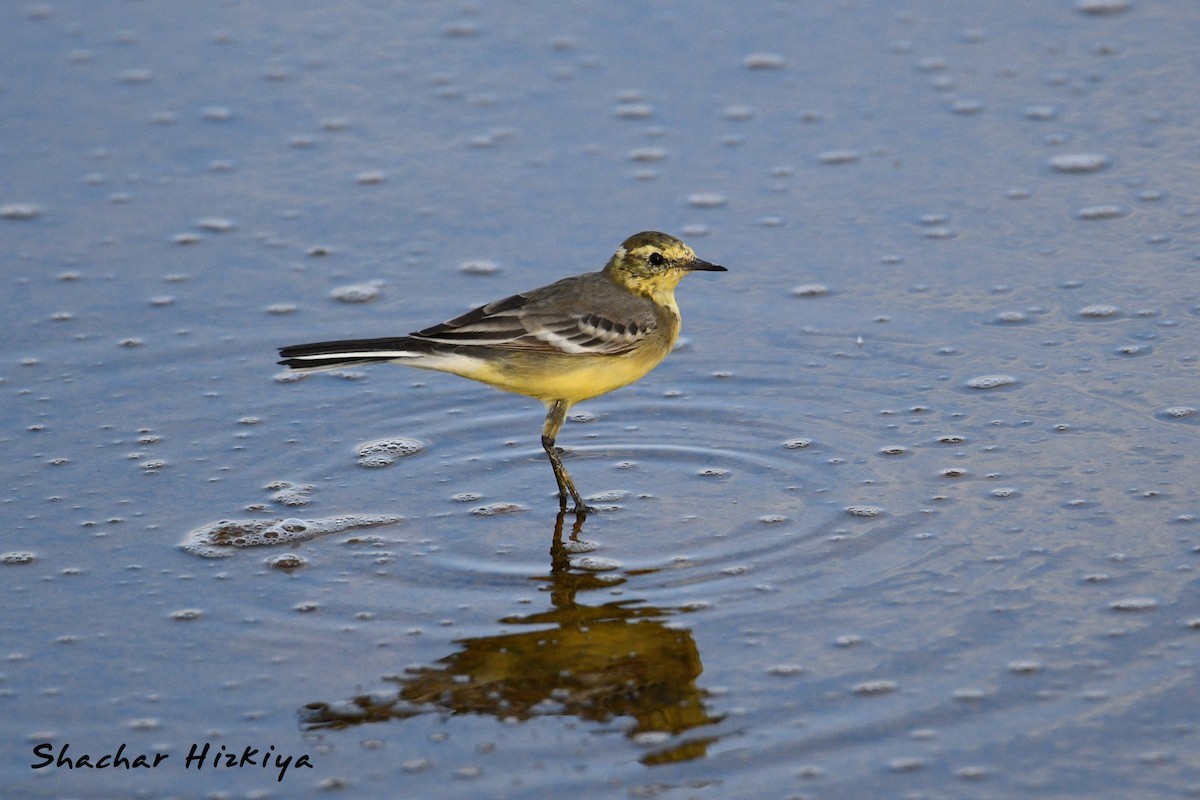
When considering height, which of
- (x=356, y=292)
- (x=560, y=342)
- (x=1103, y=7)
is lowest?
(x=356, y=292)

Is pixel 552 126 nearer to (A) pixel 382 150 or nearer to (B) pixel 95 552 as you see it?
(A) pixel 382 150

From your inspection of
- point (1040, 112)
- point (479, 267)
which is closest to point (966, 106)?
point (1040, 112)

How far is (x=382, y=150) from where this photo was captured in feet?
34.1

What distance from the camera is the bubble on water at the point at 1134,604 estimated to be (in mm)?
5945

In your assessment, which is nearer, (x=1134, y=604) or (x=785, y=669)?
(x=785, y=669)

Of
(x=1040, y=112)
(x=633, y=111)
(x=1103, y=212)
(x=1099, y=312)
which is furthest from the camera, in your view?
(x=633, y=111)

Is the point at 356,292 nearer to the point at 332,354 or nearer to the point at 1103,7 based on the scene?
the point at 332,354

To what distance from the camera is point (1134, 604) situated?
597cm

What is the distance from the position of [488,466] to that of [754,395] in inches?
53.6

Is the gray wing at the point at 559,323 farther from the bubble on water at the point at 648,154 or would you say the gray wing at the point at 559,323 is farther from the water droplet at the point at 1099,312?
the bubble on water at the point at 648,154

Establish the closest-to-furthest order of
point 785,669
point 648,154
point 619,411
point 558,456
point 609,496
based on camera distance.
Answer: point 785,669 → point 609,496 → point 558,456 → point 619,411 → point 648,154

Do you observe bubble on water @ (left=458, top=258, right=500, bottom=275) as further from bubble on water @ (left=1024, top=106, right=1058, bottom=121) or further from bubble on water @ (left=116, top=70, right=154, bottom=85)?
bubble on water @ (left=1024, top=106, right=1058, bottom=121)

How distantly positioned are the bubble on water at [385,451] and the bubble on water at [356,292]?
1.45 meters

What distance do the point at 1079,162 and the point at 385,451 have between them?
471 cm
